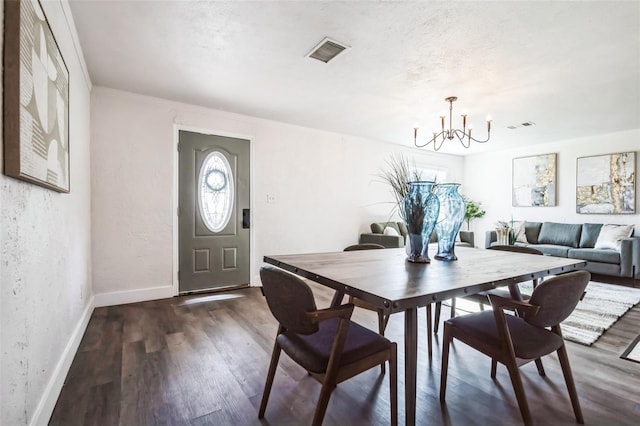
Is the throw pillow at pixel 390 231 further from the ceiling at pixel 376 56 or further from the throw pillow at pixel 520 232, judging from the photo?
the throw pillow at pixel 520 232

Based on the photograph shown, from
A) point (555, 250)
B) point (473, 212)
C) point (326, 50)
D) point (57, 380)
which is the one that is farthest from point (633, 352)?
point (473, 212)

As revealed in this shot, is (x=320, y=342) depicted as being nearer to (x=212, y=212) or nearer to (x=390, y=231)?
(x=212, y=212)

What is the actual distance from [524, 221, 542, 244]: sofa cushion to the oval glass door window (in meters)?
5.39

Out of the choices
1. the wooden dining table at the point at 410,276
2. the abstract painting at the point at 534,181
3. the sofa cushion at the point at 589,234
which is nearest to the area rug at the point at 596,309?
the sofa cushion at the point at 589,234

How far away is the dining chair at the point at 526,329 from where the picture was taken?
1335 millimetres

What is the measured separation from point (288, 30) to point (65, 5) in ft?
4.63

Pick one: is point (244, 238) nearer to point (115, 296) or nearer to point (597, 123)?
point (115, 296)

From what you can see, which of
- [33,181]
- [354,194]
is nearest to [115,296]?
[33,181]

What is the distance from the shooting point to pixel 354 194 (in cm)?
537

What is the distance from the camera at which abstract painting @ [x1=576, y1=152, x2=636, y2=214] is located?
4.88m

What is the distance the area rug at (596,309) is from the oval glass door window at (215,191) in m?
3.02

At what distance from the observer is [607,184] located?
5098mm

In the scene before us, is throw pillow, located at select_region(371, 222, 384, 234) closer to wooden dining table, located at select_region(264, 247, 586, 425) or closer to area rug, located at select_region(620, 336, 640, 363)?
wooden dining table, located at select_region(264, 247, 586, 425)

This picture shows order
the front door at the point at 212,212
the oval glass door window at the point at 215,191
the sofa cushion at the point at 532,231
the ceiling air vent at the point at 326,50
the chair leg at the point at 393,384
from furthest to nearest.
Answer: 1. the sofa cushion at the point at 532,231
2. the oval glass door window at the point at 215,191
3. the front door at the point at 212,212
4. the ceiling air vent at the point at 326,50
5. the chair leg at the point at 393,384
